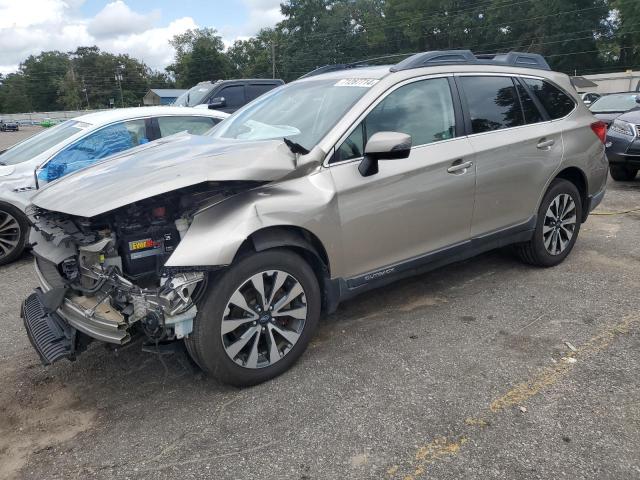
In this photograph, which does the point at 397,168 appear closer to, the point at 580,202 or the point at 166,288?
the point at 166,288

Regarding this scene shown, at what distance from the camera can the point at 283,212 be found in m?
2.93

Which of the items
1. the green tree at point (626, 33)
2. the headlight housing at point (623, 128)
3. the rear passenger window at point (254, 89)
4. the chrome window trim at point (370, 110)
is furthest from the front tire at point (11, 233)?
the green tree at point (626, 33)

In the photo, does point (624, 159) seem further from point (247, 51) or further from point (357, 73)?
point (247, 51)

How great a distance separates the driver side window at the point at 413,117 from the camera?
10.8 ft

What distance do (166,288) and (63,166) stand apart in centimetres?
384

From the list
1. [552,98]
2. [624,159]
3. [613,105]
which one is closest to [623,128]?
[624,159]

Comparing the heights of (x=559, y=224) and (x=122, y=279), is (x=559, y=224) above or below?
below

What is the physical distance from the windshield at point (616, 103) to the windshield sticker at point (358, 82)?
9895 millimetres

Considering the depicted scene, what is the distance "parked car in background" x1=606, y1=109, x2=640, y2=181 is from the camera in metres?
8.22

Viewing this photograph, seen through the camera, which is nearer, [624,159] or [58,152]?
[58,152]

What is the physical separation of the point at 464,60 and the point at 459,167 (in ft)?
3.27

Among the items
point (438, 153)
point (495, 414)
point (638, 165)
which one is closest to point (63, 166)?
point (438, 153)

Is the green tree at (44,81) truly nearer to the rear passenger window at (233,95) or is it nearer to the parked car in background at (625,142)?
the rear passenger window at (233,95)

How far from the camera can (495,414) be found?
270 cm
